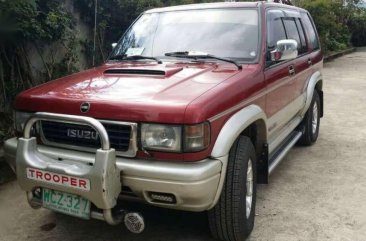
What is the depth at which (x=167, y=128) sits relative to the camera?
9.16ft

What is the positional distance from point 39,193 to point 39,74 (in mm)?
3526

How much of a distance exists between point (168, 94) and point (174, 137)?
0.32 metres

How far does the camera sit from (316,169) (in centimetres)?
507

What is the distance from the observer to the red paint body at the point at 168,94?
2795mm

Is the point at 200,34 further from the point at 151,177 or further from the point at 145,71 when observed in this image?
the point at 151,177

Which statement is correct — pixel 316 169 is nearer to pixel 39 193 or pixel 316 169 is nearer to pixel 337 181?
pixel 337 181

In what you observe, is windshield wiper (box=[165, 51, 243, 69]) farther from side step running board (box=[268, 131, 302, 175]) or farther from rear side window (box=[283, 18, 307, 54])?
rear side window (box=[283, 18, 307, 54])

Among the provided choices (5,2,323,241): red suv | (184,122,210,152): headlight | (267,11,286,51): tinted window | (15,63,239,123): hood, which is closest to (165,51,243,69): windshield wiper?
(5,2,323,241): red suv

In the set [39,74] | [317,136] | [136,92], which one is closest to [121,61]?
[136,92]

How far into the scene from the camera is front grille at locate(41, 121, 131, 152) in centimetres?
288

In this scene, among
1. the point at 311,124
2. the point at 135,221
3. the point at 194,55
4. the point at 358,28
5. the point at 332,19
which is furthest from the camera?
the point at 358,28

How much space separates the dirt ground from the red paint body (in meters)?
0.90

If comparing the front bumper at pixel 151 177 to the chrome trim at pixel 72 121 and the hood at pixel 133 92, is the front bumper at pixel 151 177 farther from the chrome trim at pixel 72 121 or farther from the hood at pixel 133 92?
the hood at pixel 133 92

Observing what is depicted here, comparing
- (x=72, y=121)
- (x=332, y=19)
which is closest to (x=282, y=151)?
(x=72, y=121)
